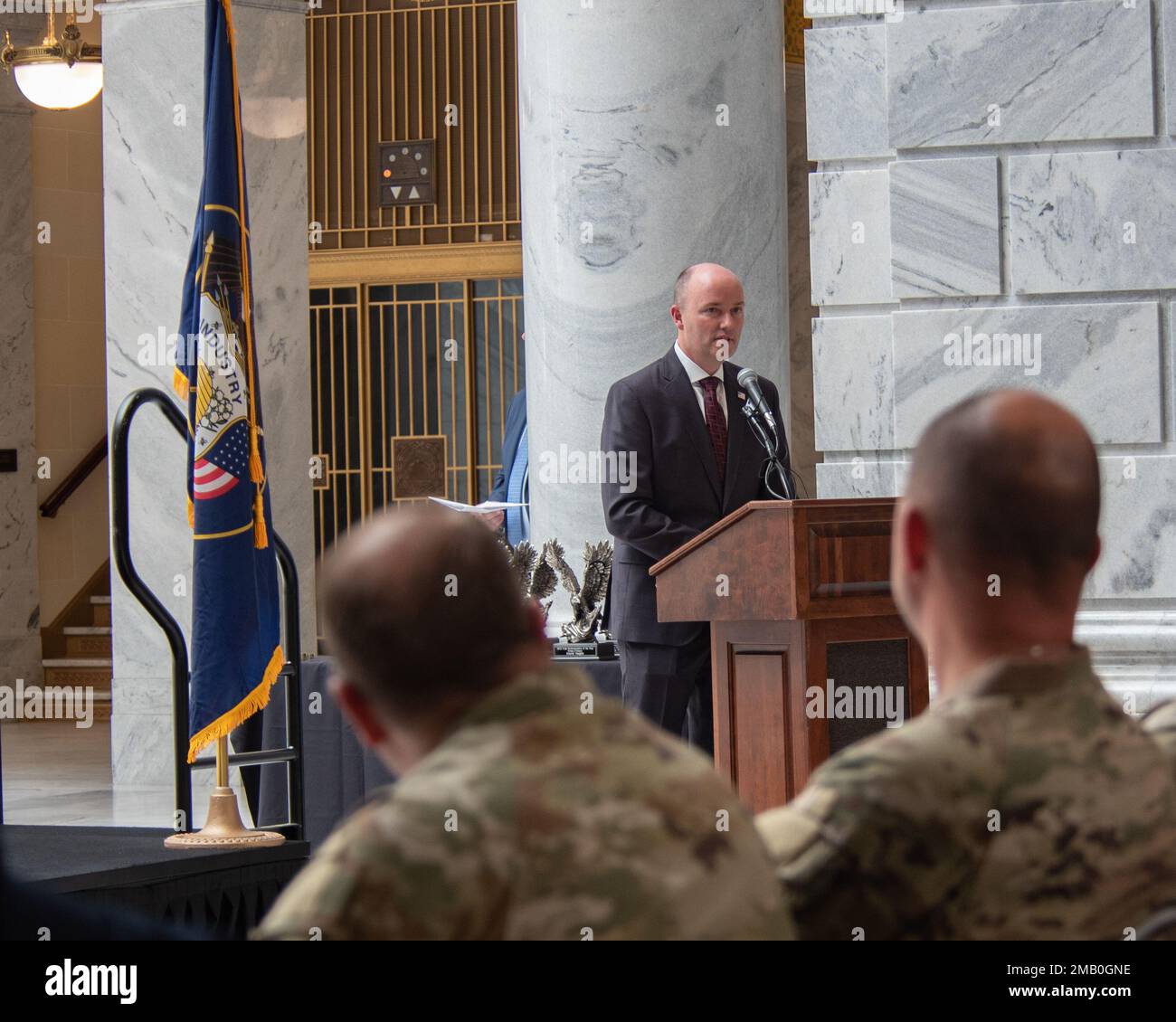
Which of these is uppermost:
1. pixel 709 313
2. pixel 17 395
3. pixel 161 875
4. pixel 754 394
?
pixel 17 395

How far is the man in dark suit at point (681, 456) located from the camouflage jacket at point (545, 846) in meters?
3.40

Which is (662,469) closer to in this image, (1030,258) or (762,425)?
(762,425)

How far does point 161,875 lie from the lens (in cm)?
412

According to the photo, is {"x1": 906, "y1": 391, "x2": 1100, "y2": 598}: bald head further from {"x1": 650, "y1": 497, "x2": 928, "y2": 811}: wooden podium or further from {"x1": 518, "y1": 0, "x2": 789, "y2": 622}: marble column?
{"x1": 518, "y1": 0, "x2": 789, "y2": 622}: marble column

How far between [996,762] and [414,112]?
42.8 feet

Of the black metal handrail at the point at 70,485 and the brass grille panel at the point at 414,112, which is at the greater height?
the brass grille panel at the point at 414,112

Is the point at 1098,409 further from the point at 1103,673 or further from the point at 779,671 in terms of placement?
the point at 779,671

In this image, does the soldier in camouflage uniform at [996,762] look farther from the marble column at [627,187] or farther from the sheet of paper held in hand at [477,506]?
the marble column at [627,187]

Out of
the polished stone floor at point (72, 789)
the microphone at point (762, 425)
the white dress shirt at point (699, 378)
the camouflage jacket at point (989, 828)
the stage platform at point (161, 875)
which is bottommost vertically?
the polished stone floor at point (72, 789)

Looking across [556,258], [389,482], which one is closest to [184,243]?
[556,258]

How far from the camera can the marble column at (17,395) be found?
13.8m

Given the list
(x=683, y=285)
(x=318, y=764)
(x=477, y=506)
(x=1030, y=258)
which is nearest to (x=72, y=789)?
(x=318, y=764)

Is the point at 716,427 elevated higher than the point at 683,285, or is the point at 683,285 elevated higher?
the point at 683,285

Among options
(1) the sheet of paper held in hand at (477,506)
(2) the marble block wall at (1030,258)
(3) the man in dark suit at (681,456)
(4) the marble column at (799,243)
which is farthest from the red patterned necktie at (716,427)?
(4) the marble column at (799,243)
